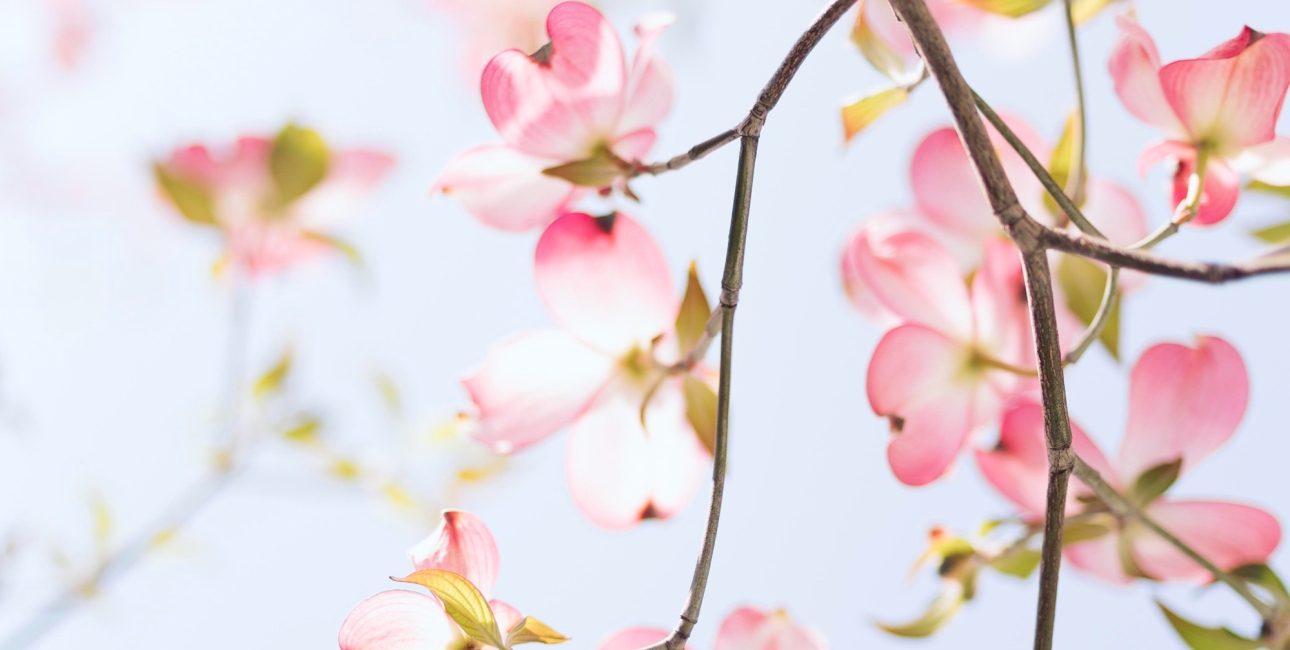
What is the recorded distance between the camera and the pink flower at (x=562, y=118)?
0.71 feet

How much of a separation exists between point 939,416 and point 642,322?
0.09 m

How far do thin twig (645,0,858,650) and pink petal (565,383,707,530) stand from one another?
0.09 metres

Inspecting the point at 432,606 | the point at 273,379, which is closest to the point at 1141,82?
the point at 432,606

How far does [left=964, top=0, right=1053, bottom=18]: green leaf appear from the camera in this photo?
241 millimetres

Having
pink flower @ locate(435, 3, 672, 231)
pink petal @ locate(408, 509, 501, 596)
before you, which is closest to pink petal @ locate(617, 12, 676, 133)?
pink flower @ locate(435, 3, 672, 231)

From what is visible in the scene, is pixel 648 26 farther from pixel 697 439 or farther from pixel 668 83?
pixel 697 439

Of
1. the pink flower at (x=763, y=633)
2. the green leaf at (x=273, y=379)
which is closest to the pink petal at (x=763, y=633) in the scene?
the pink flower at (x=763, y=633)

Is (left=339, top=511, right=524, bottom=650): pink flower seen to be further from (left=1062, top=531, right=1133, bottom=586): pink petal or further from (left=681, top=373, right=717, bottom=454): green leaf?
(left=1062, top=531, right=1133, bottom=586): pink petal

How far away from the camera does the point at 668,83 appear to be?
0.81ft

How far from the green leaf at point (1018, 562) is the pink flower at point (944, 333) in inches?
1.6

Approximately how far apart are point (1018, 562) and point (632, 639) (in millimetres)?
130

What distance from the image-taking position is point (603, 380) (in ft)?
0.86

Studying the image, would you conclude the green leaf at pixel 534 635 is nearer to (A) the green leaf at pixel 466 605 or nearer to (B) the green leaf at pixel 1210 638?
(A) the green leaf at pixel 466 605

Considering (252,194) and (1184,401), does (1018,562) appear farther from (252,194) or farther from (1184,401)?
(252,194)
